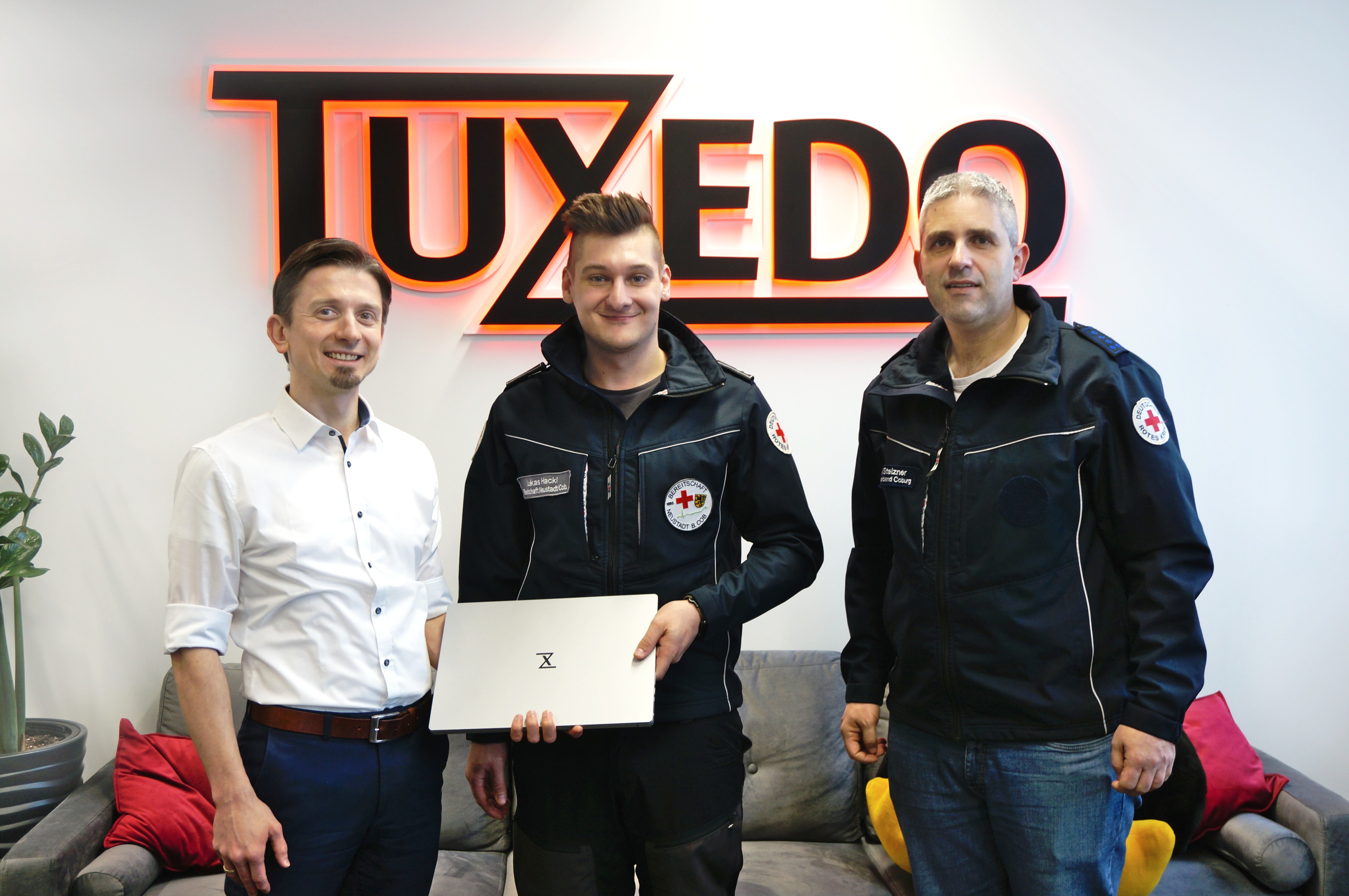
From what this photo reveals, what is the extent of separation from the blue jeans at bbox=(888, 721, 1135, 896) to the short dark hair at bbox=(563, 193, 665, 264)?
3.61 feet

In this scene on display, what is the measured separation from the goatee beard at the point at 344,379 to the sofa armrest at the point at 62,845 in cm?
154

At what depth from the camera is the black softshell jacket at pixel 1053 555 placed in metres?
1.59

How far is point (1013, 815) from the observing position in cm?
163

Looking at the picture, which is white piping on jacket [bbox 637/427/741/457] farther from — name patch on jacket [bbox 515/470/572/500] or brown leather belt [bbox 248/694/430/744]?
brown leather belt [bbox 248/694/430/744]

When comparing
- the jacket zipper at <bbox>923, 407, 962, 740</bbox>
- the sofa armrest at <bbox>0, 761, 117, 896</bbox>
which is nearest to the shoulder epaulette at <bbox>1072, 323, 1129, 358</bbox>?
the jacket zipper at <bbox>923, 407, 962, 740</bbox>

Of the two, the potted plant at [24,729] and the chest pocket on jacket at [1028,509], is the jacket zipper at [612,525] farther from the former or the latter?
the potted plant at [24,729]

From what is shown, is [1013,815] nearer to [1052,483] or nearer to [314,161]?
[1052,483]

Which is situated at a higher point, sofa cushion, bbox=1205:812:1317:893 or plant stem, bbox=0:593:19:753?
plant stem, bbox=0:593:19:753

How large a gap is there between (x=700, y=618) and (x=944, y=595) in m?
0.45

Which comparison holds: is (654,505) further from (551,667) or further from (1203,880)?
(1203,880)

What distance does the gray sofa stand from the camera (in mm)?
2369

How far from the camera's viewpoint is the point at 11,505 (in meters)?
2.77

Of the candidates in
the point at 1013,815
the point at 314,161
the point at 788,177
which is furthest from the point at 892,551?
the point at 314,161

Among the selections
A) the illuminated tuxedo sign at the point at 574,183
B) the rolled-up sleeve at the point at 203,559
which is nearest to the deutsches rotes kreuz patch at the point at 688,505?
the rolled-up sleeve at the point at 203,559
